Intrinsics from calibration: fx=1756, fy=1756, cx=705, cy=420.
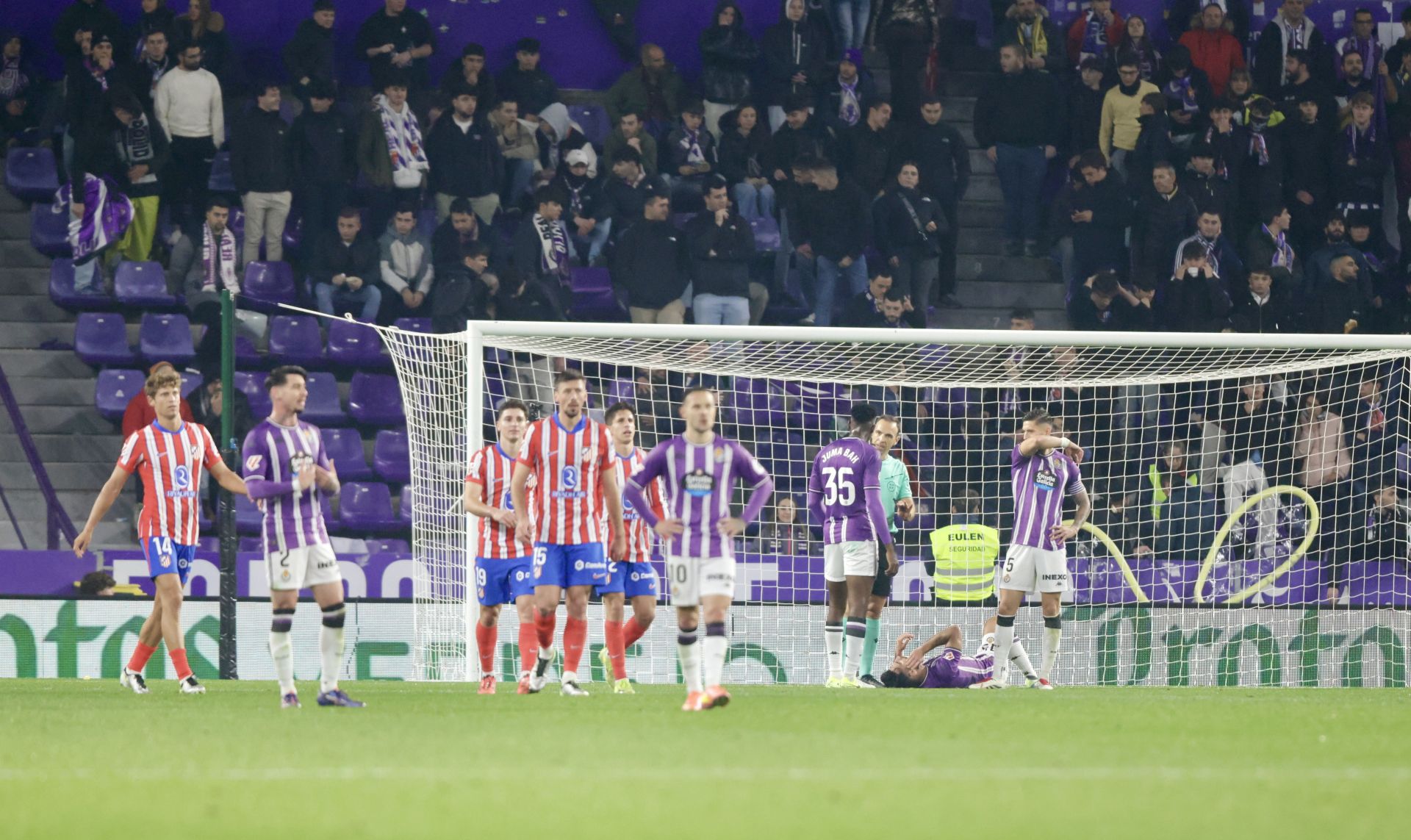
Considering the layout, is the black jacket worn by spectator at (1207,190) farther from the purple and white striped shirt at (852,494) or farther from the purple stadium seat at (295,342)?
the purple stadium seat at (295,342)

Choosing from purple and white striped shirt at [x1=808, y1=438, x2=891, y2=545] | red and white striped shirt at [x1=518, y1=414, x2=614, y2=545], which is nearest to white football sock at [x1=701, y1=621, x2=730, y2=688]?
red and white striped shirt at [x1=518, y1=414, x2=614, y2=545]

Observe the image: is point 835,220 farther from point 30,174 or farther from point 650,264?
point 30,174

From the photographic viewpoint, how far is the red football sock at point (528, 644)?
11797mm

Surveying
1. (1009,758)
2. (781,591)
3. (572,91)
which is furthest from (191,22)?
(1009,758)

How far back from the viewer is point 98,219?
1845 cm

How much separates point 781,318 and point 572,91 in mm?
4225

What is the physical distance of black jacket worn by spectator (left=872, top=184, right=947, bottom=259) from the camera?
1914 centimetres

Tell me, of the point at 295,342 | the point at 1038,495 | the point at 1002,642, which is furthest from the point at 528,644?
the point at 295,342

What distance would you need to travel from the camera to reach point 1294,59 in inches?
824

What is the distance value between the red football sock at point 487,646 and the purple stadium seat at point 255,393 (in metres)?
6.40

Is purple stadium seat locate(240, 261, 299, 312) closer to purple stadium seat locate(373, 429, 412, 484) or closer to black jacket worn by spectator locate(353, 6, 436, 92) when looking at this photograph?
purple stadium seat locate(373, 429, 412, 484)

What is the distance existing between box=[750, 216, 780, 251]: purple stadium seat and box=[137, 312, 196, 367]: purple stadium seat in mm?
6154

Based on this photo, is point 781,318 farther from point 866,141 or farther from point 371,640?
point 371,640

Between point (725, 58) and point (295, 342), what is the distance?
594cm
